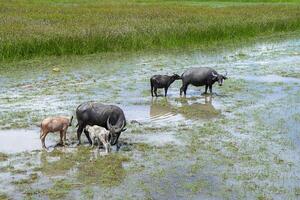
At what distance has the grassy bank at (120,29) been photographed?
2220cm

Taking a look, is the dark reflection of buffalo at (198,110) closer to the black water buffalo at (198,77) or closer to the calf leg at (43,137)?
the black water buffalo at (198,77)

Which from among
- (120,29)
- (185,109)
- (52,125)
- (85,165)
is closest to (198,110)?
(185,109)

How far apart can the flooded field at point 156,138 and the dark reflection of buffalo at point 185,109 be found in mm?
24

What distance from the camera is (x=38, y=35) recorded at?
22.9m

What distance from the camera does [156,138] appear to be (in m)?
11.1

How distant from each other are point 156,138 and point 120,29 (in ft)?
49.0

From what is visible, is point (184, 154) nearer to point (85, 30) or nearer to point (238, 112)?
point (238, 112)

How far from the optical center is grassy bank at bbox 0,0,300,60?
22203 mm

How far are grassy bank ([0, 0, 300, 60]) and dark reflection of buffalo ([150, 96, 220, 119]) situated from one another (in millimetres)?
8333

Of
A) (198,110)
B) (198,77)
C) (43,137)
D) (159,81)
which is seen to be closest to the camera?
(43,137)

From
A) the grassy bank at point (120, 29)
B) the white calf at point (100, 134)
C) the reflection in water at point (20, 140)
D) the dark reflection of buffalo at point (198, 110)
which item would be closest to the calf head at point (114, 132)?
the white calf at point (100, 134)

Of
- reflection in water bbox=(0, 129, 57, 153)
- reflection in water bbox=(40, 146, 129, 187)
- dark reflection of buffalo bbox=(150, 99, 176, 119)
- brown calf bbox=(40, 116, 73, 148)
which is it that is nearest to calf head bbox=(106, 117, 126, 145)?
reflection in water bbox=(40, 146, 129, 187)

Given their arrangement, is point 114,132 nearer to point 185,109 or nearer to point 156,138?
point 156,138

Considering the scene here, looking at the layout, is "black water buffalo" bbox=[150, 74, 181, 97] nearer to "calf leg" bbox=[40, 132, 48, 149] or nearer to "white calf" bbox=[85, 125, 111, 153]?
"white calf" bbox=[85, 125, 111, 153]
